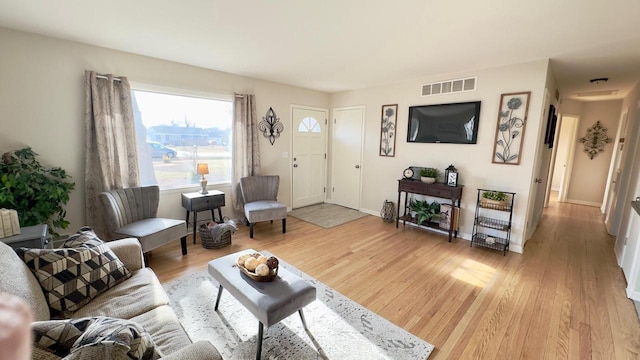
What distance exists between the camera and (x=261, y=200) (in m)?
4.39

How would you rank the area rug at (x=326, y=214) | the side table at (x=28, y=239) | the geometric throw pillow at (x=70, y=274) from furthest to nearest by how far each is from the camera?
1. the area rug at (x=326, y=214)
2. the side table at (x=28, y=239)
3. the geometric throw pillow at (x=70, y=274)

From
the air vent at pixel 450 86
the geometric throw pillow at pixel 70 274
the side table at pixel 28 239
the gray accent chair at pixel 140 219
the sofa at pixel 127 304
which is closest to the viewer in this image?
the sofa at pixel 127 304

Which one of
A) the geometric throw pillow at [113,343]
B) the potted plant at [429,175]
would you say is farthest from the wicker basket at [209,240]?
the potted plant at [429,175]

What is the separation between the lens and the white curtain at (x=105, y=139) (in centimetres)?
305

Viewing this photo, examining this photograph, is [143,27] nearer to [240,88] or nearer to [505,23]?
[240,88]

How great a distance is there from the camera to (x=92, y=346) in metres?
1.00

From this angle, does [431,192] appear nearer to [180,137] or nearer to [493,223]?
[493,223]

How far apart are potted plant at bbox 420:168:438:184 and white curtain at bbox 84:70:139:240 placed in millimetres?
3904

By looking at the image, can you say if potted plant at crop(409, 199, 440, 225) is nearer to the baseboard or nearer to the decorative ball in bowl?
the decorative ball in bowl

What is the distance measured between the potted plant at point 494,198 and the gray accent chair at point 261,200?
2742mm

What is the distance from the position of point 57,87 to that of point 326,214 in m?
3.96

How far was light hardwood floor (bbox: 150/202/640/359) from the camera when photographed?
6.78ft

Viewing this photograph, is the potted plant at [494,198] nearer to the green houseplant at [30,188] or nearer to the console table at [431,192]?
the console table at [431,192]

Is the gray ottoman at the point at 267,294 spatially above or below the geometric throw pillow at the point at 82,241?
below
